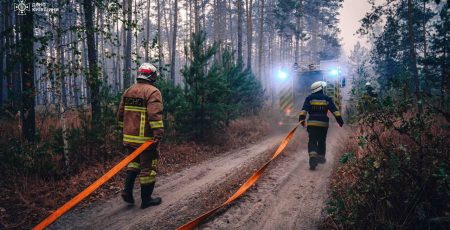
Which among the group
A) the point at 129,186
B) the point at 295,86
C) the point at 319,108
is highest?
the point at 295,86

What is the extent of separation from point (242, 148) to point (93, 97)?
552cm

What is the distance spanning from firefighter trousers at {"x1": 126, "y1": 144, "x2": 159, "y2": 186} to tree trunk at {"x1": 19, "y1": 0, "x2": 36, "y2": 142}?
2.97 m

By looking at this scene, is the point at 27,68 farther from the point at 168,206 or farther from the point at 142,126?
the point at 168,206

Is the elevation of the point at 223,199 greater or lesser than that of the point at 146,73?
lesser

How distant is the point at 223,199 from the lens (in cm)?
519

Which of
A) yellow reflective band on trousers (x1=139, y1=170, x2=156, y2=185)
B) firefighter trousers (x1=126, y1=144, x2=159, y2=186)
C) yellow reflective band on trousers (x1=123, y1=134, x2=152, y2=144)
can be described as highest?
yellow reflective band on trousers (x1=123, y1=134, x2=152, y2=144)

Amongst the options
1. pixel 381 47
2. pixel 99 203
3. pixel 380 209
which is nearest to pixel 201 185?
pixel 99 203

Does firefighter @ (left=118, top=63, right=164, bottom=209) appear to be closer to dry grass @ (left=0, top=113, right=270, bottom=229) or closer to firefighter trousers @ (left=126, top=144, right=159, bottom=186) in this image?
firefighter trousers @ (left=126, top=144, right=159, bottom=186)

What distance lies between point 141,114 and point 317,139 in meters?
4.74

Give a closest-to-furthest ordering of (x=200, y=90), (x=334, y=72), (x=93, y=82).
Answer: (x=93, y=82), (x=200, y=90), (x=334, y=72)

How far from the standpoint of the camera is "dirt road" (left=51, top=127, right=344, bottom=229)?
4.32 m

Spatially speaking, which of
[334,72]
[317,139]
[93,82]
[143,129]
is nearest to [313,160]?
[317,139]

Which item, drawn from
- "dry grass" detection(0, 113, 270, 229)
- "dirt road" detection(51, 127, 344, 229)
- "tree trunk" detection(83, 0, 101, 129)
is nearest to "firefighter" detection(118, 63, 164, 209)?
"dirt road" detection(51, 127, 344, 229)

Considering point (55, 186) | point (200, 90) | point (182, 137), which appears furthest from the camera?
point (182, 137)
